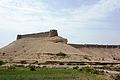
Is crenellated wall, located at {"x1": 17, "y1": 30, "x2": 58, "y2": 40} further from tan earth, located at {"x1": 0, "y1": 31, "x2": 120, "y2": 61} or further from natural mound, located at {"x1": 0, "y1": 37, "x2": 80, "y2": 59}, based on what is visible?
natural mound, located at {"x1": 0, "y1": 37, "x2": 80, "y2": 59}

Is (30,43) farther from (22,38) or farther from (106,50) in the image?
(106,50)

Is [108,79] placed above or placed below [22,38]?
below

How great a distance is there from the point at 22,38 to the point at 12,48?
9429 mm

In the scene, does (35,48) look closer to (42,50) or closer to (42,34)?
(42,50)

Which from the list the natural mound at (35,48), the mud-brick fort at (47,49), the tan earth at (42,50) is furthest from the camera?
the natural mound at (35,48)

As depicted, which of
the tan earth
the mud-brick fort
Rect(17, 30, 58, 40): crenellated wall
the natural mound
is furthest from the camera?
Rect(17, 30, 58, 40): crenellated wall

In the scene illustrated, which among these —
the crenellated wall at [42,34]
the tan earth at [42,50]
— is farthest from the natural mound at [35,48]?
the crenellated wall at [42,34]

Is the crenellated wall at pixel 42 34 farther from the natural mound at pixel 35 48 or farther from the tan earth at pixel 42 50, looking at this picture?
the natural mound at pixel 35 48

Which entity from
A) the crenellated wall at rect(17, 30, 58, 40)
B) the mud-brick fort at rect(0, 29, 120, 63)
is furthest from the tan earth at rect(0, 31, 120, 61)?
the crenellated wall at rect(17, 30, 58, 40)

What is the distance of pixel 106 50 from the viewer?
104 metres

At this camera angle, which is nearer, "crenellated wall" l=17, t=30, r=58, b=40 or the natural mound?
the natural mound

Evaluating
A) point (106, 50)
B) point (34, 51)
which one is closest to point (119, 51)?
point (106, 50)

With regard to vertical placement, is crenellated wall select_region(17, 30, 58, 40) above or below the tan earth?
above

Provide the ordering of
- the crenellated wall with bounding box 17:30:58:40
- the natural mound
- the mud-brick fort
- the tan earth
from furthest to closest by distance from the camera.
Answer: the crenellated wall with bounding box 17:30:58:40, the natural mound, the tan earth, the mud-brick fort
